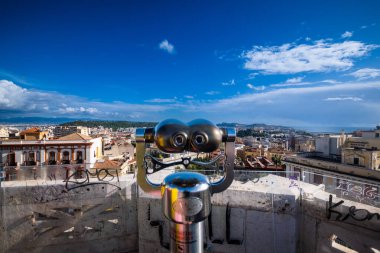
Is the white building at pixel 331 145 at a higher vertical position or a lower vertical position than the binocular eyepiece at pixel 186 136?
lower

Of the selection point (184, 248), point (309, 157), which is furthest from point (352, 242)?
point (309, 157)

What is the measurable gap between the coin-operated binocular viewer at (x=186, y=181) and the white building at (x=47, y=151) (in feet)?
83.6

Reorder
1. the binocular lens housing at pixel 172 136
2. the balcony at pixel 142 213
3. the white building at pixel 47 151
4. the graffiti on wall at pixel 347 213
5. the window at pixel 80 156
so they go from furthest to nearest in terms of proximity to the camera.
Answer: the window at pixel 80 156, the white building at pixel 47 151, the balcony at pixel 142 213, the graffiti on wall at pixel 347 213, the binocular lens housing at pixel 172 136

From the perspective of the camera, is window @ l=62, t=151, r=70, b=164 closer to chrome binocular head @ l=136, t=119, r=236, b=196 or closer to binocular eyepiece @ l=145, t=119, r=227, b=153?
chrome binocular head @ l=136, t=119, r=236, b=196

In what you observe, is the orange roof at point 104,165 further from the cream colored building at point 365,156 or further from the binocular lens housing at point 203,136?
the cream colored building at point 365,156

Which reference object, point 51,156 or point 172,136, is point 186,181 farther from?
point 51,156

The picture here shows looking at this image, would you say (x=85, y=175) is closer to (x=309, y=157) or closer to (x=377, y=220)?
(x=377, y=220)

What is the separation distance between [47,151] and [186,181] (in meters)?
28.5

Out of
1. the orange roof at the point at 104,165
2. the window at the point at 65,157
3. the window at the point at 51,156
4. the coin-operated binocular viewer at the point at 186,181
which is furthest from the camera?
the window at the point at 65,157

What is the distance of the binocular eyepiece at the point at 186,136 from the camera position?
1270 millimetres

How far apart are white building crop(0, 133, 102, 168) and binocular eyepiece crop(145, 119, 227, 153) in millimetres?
25634

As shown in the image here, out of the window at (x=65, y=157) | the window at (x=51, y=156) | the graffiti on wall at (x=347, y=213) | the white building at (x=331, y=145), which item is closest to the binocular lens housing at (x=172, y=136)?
the graffiti on wall at (x=347, y=213)

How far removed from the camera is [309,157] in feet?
70.7

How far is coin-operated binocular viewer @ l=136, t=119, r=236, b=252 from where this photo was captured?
1.15m
